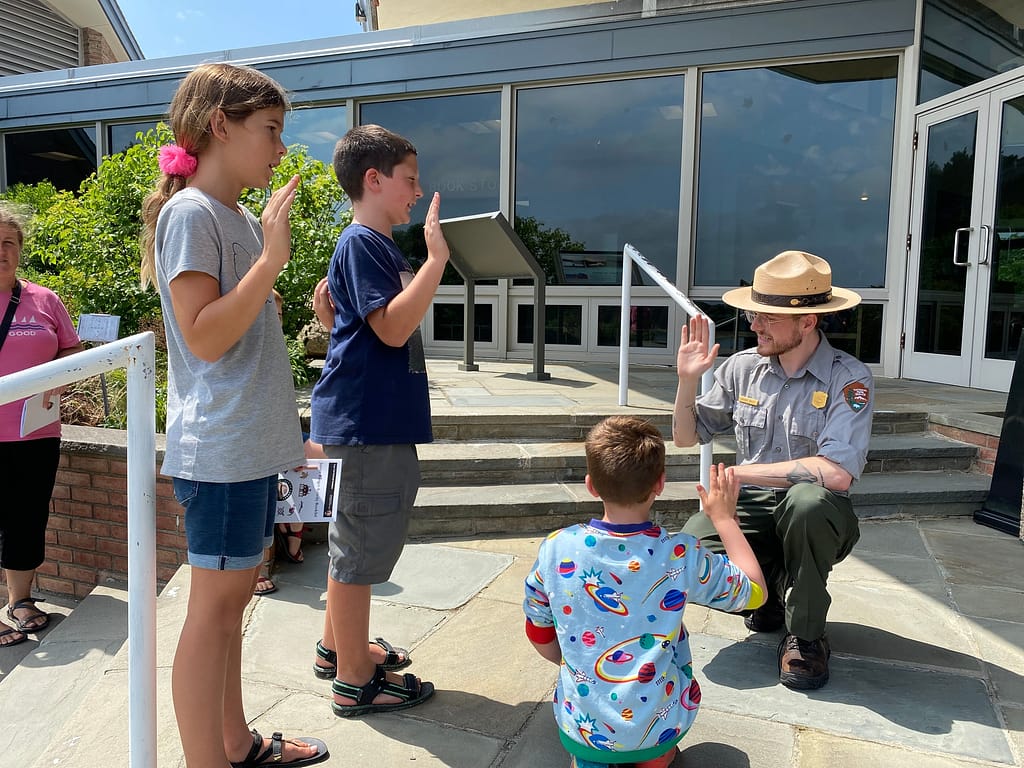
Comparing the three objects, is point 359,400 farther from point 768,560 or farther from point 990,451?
point 990,451

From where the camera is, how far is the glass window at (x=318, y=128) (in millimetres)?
9070

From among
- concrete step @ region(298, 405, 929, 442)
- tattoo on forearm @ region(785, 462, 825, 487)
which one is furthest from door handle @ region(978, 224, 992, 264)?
tattoo on forearm @ region(785, 462, 825, 487)

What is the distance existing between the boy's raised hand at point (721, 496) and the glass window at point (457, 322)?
6.81 meters

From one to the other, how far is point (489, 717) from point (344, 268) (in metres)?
1.35

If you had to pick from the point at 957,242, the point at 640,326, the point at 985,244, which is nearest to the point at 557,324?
the point at 640,326

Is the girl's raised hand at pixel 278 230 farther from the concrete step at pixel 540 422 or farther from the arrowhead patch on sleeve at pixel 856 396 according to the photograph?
the concrete step at pixel 540 422

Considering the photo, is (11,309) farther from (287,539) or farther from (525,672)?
(525,672)

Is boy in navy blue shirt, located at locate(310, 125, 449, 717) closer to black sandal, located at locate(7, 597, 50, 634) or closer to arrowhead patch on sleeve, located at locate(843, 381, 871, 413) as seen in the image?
arrowhead patch on sleeve, located at locate(843, 381, 871, 413)

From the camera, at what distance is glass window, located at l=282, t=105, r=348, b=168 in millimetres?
9070

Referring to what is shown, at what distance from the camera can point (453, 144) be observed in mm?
8727

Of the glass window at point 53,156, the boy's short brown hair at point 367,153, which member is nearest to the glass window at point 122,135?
the glass window at point 53,156

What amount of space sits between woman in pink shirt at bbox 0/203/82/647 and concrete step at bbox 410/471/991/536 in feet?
5.70

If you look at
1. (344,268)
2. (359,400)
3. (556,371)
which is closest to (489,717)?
(359,400)

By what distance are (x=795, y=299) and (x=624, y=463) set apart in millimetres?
1141
